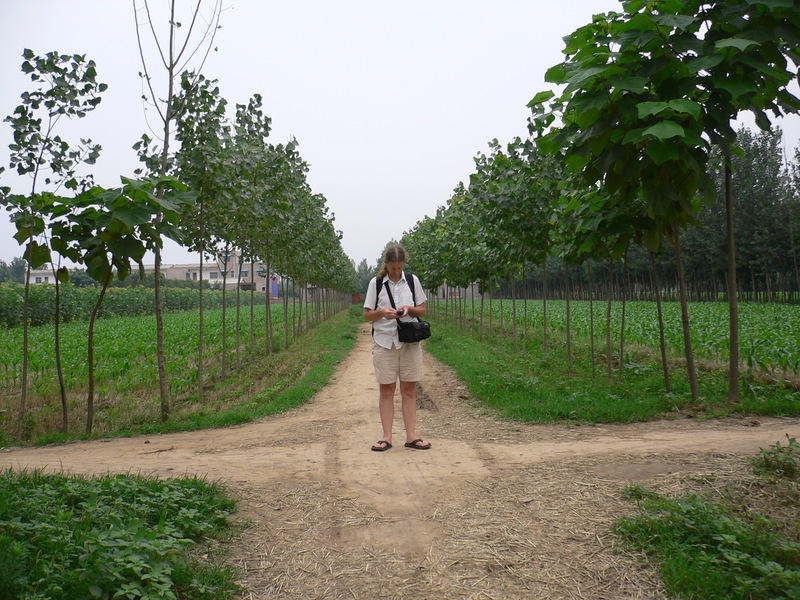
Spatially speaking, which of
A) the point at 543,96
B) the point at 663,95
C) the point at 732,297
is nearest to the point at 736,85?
the point at 663,95

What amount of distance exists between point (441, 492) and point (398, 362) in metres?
1.63

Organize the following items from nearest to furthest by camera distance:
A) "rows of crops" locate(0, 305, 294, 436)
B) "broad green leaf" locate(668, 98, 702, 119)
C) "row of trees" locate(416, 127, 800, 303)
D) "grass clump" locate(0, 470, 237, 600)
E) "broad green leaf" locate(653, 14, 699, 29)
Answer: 1. "grass clump" locate(0, 470, 237, 600)
2. "broad green leaf" locate(668, 98, 702, 119)
3. "broad green leaf" locate(653, 14, 699, 29)
4. "rows of crops" locate(0, 305, 294, 436)
5. "row of trees" locate(416, 127, 800, 303)

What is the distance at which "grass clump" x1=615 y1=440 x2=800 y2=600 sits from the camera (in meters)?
2.87

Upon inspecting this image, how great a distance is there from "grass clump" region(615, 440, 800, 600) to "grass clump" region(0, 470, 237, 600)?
8.60 ft

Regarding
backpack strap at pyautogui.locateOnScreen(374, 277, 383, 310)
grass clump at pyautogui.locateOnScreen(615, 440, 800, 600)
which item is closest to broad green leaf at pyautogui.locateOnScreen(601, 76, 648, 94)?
backpack strap at pyautogui.locateOnScreen(374, 277, 383, 310)

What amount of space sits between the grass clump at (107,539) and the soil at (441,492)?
0.32 metres

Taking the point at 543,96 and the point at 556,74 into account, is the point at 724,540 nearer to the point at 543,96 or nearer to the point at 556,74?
the point at 543,96

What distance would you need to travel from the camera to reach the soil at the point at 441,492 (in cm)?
330

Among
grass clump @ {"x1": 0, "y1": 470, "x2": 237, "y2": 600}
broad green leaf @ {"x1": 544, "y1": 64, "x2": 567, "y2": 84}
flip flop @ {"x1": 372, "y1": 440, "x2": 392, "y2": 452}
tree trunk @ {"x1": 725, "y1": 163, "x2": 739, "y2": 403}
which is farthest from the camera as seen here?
tree trunk @ {"x1": 725, "y1": 163, "x2": 739, "y2": 403}

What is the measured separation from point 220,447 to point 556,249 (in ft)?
24.2

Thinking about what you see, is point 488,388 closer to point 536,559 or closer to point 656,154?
point 656,154

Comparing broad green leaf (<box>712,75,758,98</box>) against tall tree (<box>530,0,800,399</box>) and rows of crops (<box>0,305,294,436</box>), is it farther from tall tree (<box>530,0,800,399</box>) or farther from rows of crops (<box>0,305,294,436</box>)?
rows of crops (<box>0,305,294,436</box>)

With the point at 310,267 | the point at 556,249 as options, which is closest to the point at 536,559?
the point at 556,249

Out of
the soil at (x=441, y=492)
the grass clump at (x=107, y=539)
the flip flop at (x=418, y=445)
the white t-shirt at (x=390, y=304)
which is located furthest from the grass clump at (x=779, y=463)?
the grass clump at (x=107, y=539)
